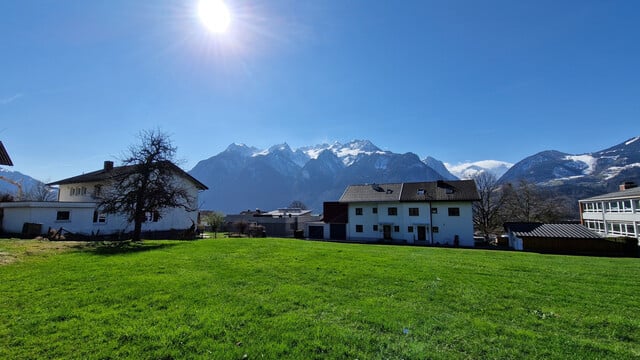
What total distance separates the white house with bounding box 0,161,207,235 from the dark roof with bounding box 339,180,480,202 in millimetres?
28759

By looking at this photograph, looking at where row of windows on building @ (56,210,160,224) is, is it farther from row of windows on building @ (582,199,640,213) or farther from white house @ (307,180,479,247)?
row of windows on building @ (582,199,640,213)

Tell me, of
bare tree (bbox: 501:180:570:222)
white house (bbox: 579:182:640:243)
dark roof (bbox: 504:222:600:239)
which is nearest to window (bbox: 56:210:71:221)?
dark roof (bbox: 504:222:600:239)

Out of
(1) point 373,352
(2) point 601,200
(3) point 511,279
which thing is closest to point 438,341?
(1) point 373,352

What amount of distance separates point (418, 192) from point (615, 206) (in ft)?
89.2

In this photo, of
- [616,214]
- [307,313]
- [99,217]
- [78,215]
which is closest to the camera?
[307,313]

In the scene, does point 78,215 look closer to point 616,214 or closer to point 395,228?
point 395,228

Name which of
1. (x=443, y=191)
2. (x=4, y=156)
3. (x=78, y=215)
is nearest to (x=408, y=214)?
(x=443, y=191)

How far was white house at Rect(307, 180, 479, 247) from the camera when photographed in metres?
42.3

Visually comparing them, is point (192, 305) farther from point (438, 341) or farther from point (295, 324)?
point (438, 341)

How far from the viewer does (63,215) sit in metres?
30.7

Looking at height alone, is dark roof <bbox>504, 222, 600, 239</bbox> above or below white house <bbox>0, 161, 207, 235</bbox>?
below

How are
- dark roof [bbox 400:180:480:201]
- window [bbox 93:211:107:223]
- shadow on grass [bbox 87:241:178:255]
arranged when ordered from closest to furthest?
1. shadow on grass [bbox 87:241:178:255]
2. window [bbox 93:211:107:223]
3. dark roof [bbox 400:180:480:201]

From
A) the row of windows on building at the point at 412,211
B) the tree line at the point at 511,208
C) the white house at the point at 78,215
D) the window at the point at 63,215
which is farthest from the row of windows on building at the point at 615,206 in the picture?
the window at the point at 63,215

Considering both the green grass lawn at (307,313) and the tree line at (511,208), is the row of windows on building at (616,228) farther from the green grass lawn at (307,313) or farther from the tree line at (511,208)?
the green grass lawn at (307,313)
